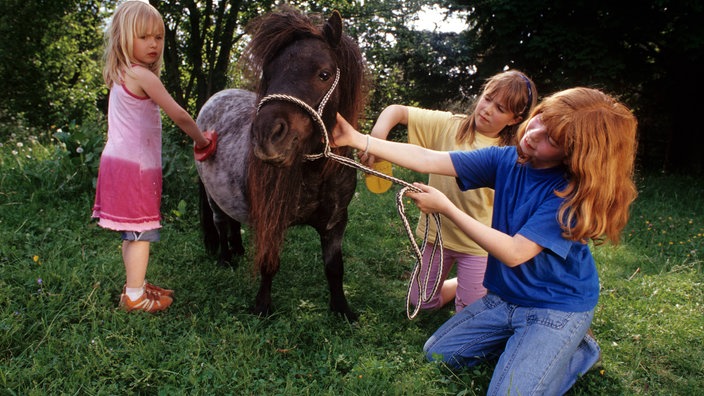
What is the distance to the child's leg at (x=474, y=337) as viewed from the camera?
7.90 feet

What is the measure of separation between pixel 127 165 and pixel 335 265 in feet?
4.57

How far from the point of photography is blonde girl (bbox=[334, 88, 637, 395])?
6.54 ft

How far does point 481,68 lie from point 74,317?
838 centimetres

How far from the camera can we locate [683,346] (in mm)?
2855

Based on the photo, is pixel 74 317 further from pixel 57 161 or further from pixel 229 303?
pixel 57 161

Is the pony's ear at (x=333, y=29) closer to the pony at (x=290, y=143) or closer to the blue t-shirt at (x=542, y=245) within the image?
the pony at (x=290, y=143)

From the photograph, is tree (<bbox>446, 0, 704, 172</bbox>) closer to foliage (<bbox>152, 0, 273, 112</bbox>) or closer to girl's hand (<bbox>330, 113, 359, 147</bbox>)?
foliage (<bbox>152, 0, 273, 112</bbox>)

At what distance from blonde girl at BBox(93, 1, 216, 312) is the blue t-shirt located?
1.85m

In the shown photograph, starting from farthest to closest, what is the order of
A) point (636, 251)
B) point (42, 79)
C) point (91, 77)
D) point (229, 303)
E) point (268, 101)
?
point (91, 77), point (42, 79), point (636, 251), point (229, 303), point (268, 101)

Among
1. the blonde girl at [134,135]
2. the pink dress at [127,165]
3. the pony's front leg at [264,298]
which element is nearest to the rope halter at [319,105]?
the blonde girl at [134,135]

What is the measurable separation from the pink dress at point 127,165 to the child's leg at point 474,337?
5.99ft

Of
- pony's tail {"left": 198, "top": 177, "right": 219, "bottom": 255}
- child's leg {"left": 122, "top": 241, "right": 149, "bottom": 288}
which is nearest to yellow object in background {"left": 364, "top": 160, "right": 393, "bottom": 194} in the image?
child's leg {"left": 122, "top": 241, "right": 149, "bottom": 288}

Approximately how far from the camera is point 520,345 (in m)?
2.17

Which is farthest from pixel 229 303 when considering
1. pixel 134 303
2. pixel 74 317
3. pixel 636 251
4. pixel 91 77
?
pixel 91 77
